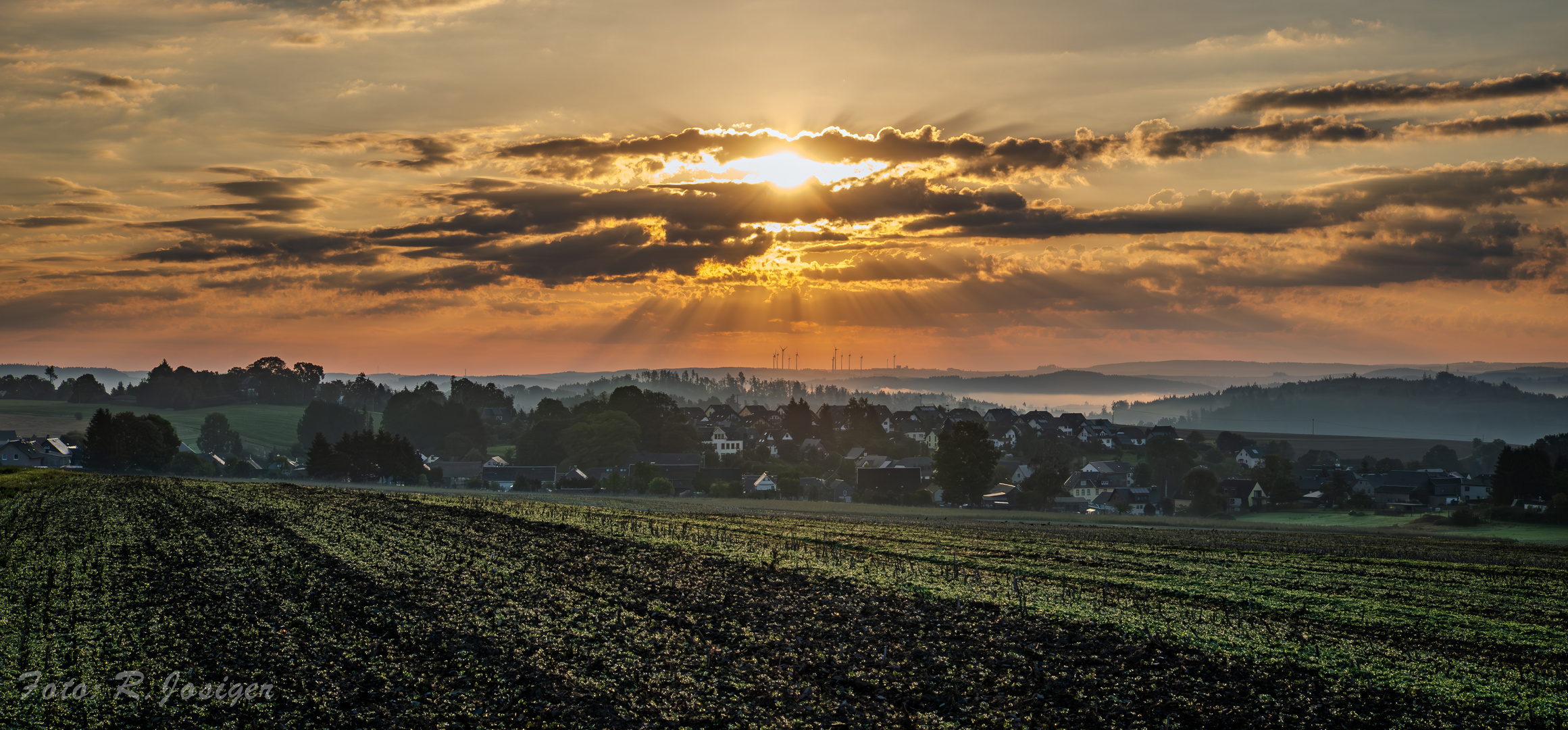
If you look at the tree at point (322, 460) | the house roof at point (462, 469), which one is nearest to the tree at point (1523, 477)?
the house roof at point (462, 469)

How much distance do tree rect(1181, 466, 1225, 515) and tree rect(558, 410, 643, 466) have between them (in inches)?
2904

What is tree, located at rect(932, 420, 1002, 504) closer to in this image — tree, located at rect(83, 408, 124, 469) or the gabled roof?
the gabled roof

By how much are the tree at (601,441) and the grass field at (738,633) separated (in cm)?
8917

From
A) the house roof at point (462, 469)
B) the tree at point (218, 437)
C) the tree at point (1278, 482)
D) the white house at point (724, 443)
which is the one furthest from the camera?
the white house at point (724, 443)

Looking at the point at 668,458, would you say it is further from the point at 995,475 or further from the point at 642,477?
the point at 995,475

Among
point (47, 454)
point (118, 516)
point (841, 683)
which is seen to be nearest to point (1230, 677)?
point (841, 683)

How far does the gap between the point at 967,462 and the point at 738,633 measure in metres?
81.9

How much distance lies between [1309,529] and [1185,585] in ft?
150

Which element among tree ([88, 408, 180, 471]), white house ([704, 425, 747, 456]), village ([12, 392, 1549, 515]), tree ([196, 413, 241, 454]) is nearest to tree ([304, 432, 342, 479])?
village ([12, 392, 1549, 515])

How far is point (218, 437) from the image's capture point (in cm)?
16725

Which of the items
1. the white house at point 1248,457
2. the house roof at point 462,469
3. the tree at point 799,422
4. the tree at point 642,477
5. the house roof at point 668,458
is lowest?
the house roof at point 462,469

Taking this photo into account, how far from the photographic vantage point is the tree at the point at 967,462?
101m

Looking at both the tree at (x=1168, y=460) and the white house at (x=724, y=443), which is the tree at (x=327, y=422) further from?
the tree at (x=1168, y=460)

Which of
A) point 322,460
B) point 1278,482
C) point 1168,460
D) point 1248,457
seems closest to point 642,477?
point 322,460
